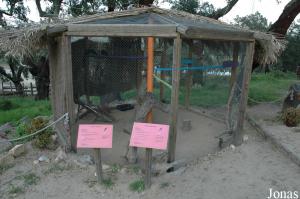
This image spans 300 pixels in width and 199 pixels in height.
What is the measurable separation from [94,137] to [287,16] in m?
7.88

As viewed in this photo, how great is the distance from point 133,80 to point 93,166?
3.32 m

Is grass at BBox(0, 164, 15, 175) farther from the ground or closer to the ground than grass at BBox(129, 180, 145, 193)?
closer to the ground

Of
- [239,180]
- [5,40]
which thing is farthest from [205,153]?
[5,40]

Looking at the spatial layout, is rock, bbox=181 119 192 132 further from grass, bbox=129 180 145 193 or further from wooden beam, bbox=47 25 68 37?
wooden beam, bbox=47 25 68 37

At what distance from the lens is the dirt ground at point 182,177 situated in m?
3.85

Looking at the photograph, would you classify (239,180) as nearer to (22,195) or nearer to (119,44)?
(22,195)

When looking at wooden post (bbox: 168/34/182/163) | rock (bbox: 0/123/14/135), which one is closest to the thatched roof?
wooden post (bbox: 168/34/182/163)

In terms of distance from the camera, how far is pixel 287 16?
9.24 m

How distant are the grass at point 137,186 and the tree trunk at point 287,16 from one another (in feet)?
23.4


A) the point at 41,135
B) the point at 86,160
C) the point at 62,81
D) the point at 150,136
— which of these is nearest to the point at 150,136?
the point at 150,136

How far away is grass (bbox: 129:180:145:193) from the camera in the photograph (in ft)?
12.8

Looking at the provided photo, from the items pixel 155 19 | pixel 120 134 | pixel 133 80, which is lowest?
pixel 120 134

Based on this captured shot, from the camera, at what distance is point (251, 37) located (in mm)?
5086

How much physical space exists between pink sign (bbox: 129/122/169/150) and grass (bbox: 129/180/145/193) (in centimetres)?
61
